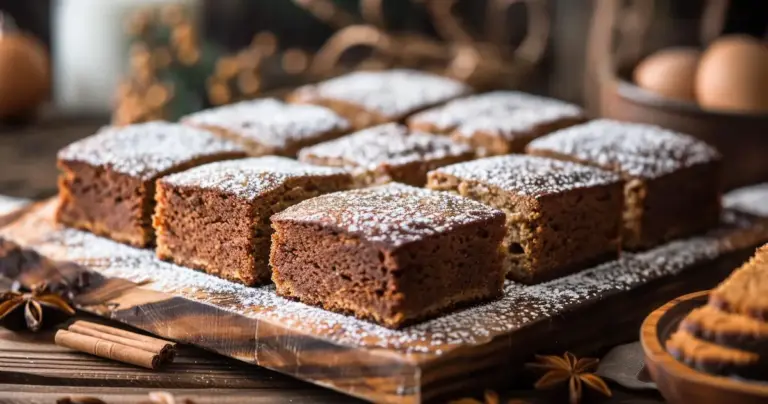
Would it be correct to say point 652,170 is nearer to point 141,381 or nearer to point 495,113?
point 495,113

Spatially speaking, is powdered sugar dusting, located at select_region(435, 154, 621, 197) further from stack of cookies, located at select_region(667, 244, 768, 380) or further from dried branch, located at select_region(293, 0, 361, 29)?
dried branch, located at select_region(293, 0, 361, 29)

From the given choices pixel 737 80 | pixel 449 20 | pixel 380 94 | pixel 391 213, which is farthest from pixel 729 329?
pixel 449 20

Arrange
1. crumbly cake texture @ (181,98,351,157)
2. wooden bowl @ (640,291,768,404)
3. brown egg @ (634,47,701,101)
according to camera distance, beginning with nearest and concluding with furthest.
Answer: wooden bowl @ (640,291,768,404) → crumbly cake texture @ (181,98,351,157) → brown egg @ (634,47,701,101)

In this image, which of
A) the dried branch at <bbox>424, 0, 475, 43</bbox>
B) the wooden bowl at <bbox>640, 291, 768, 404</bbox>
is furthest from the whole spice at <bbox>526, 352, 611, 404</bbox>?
→ the dried branch at <bbox>424, 0, 475, 43</bbox>

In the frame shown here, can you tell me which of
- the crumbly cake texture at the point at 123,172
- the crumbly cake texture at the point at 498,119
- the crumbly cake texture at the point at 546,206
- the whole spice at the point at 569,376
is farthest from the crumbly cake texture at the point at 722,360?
the crumbly cake texture at the point at 123,172

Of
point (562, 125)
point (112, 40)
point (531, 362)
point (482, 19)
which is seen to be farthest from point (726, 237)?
point (112, 40)

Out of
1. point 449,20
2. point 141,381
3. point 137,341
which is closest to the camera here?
point 141,381
